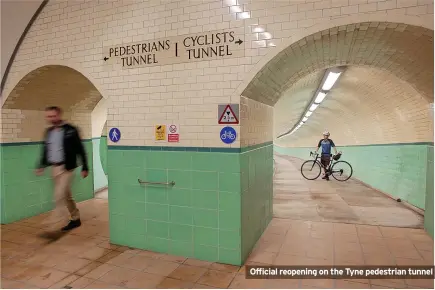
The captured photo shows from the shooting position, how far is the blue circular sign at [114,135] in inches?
173

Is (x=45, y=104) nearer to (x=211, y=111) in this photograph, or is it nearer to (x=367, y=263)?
(x=211, y=111)

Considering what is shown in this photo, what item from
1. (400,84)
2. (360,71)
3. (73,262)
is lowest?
(73,262)

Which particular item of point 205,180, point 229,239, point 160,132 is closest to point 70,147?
point 160,132

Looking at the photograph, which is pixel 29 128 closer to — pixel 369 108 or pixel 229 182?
pixel 229 182

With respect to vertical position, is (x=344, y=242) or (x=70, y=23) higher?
(x=70, y=23)

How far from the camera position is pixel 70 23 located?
4715 mm

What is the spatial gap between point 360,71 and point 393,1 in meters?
4.45

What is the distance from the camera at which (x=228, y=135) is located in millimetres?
3711

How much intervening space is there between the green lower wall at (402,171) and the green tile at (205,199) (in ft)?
11.5

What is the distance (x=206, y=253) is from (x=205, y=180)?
1006 millimetres

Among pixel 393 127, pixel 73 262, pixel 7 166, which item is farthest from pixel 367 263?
pixel 7 166

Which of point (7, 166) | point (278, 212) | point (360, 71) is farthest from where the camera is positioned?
point (360, 71)

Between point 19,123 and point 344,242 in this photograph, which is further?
point 19,123

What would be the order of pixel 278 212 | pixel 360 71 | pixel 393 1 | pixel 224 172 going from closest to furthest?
pixel 393 1
pixel 224 172
pixel 278 212
pixel 360 71
